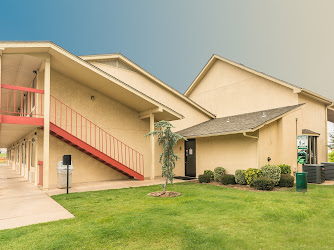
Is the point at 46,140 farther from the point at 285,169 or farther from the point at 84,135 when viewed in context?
the point at 285,169

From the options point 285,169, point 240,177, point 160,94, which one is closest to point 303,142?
point 285,169

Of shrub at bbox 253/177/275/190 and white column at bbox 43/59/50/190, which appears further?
shrub at bbox 253/177/275/190

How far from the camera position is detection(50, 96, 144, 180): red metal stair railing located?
12290 millimetres

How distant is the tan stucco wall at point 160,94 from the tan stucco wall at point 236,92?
201 centimetres

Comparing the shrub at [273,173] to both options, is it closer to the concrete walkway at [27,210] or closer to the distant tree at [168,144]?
the distant tree at [168,144]

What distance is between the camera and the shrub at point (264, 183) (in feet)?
35.1

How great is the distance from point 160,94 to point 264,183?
31.2 ft

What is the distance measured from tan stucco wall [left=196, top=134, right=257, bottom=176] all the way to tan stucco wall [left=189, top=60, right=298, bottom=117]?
4.32 meters

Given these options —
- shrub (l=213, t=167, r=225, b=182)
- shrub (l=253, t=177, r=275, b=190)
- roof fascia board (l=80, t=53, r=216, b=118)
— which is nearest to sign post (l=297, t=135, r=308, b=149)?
shrub (l=253, t=177, r=275, b=190)

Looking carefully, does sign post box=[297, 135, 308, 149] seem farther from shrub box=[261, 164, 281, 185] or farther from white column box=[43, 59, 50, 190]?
white column box=[43, 59, 50, 190]

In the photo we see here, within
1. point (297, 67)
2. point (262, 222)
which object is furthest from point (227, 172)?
point (297, 67)

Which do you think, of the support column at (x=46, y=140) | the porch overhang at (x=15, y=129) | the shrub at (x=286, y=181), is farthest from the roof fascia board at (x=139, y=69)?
the shrub at (x=286, y=181)

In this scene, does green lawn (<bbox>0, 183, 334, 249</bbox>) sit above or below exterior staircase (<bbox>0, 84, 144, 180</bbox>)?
below

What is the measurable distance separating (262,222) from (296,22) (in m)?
83.5
